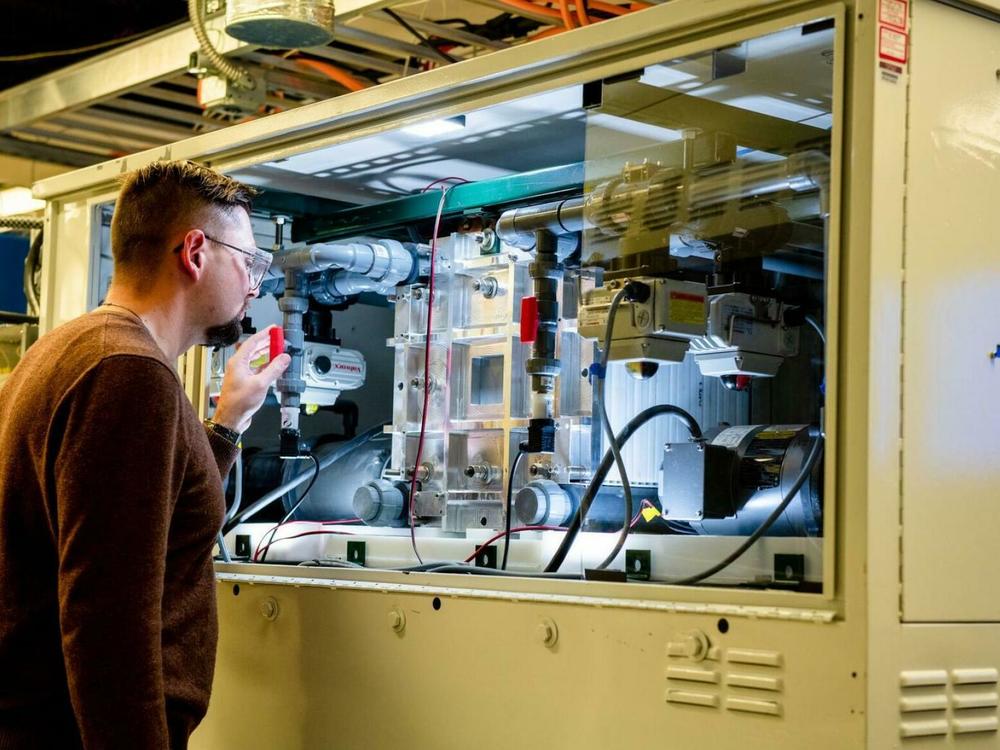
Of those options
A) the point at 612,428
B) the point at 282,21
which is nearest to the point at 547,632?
the point at 612,428

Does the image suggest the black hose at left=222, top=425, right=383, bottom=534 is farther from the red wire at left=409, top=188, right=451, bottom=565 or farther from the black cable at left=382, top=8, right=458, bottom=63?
the black cable at left=382, top=8, right=458, bottom=63

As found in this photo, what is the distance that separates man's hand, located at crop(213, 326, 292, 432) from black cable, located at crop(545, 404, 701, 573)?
2.01 ft

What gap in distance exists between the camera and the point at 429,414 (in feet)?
9.21

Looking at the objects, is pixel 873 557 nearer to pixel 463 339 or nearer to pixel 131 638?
pixel 131 638

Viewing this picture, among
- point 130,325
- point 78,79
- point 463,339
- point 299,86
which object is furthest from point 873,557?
point 78,79

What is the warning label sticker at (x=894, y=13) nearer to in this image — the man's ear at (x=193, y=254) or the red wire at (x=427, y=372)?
the man's ear at (x=193, y=254)

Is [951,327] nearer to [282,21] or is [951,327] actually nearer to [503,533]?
[503,533]

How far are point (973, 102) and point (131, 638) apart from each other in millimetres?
1353

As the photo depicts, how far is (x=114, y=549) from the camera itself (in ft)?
5.65

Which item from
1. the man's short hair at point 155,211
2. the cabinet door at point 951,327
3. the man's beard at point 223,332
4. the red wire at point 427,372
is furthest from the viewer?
the red wire at point 427,372

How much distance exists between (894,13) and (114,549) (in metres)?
1.24

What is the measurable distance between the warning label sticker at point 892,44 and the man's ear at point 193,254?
3.53 feet

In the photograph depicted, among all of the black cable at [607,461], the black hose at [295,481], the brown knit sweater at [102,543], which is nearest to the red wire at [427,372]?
the black hose at [295,481]

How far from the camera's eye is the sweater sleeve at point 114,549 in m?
1.72
